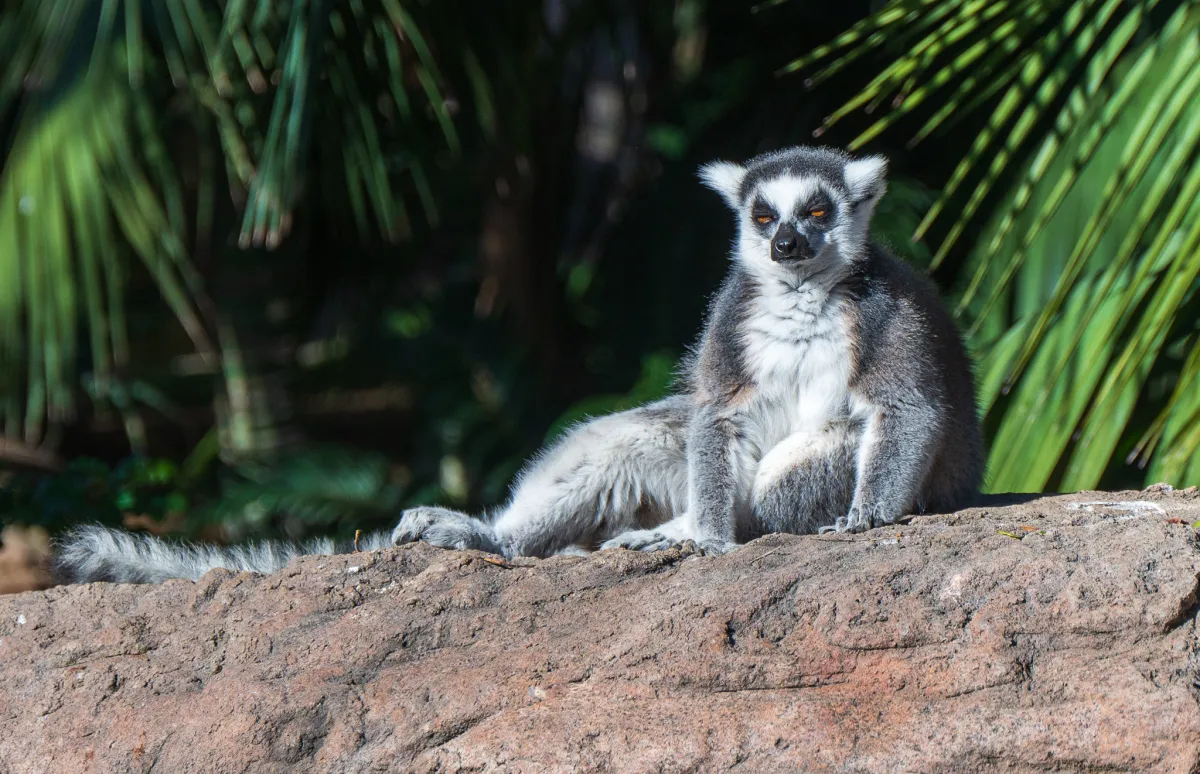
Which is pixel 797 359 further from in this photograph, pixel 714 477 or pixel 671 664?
pixel 671 664

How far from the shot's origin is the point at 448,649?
302 cm

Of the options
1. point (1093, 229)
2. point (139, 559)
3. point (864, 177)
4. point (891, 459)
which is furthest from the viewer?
point (864, 177)

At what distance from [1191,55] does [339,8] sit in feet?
12.5

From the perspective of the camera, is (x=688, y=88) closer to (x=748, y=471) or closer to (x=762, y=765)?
(x=748, y=471)

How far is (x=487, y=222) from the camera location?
892 cm

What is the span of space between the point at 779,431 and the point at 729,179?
96cm

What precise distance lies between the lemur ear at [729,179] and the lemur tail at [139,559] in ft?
5.54

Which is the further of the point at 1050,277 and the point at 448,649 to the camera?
the point at 1050,277

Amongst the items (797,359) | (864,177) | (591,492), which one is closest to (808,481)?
(797,359)

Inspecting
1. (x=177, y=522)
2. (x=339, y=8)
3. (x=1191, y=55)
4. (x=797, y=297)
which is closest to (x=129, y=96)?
(x=339, y=8)

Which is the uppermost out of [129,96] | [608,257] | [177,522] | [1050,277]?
[129,96]

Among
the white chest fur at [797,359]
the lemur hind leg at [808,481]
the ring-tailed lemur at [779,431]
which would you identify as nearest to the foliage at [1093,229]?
the ring-tailed lemur at [779,431]

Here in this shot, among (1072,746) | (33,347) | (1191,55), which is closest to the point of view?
(1072,746)

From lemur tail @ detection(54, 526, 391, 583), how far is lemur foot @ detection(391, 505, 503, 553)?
8cm
